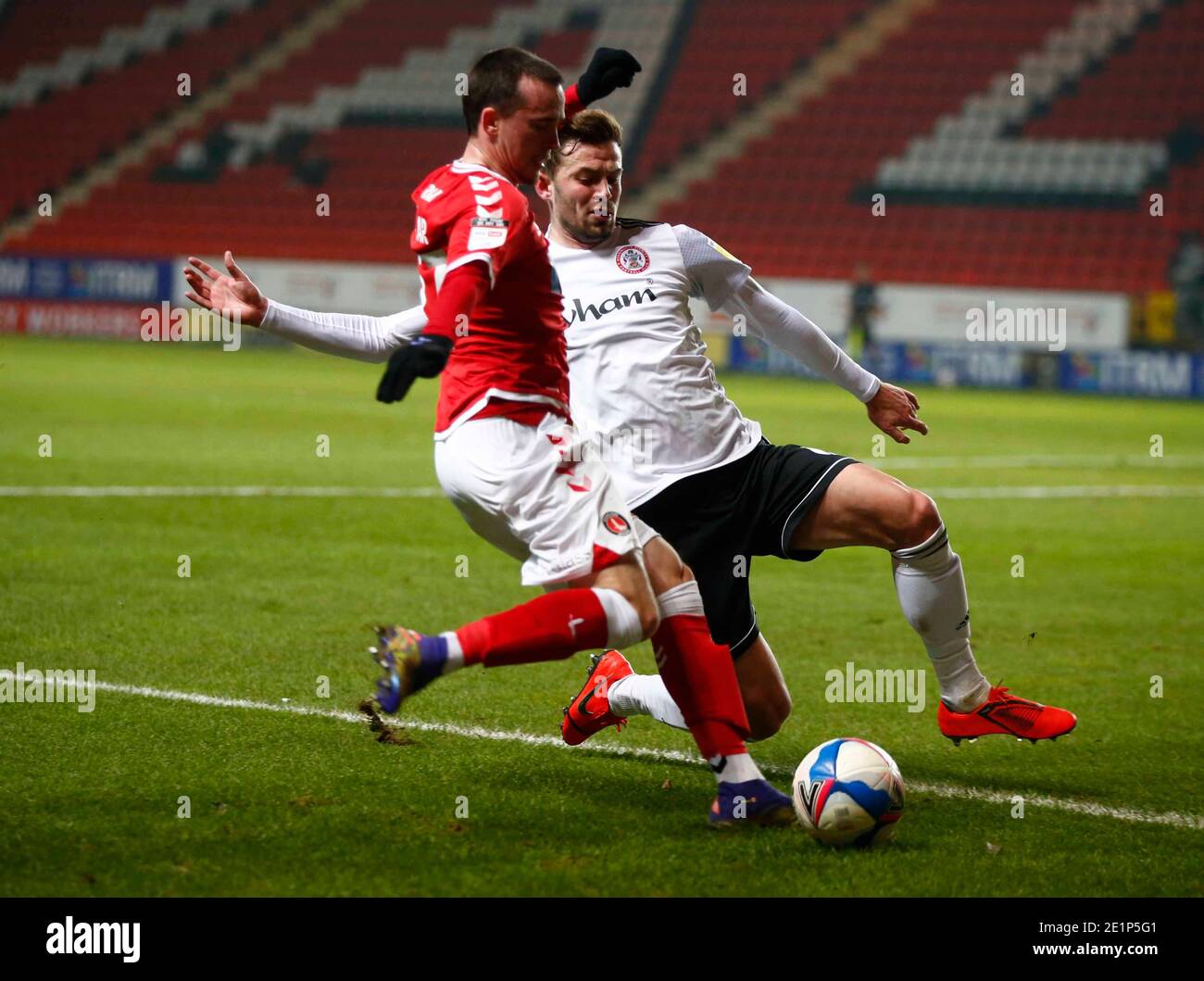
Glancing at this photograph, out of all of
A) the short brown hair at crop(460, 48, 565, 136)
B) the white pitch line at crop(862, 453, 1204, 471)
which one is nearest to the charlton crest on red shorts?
the short brown hair at crop(460, 48, 565, 136)

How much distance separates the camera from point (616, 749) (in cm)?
530

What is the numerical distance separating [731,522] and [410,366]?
1.64 m

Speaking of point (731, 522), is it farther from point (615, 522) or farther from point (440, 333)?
point (440, 333)

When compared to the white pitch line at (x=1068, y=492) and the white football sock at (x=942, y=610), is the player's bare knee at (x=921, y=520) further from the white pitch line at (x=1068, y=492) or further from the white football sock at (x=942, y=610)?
the white pitch line at (x=1068, y=492)

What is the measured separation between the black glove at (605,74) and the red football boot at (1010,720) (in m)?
2.20

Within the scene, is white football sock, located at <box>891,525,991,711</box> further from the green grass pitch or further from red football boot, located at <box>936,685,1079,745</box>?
the green grass pitch

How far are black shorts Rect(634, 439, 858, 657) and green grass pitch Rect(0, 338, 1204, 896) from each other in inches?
21.7

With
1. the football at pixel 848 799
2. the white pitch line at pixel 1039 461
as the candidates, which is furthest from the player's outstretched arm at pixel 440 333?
the white pitch line at pixel 1039 461

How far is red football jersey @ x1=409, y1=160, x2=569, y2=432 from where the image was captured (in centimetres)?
382

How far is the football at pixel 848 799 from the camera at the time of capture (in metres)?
4.15

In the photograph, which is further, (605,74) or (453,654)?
(605,74)

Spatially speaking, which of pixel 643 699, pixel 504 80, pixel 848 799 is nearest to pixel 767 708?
pixel 643 699

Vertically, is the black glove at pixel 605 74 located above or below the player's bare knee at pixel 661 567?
above
